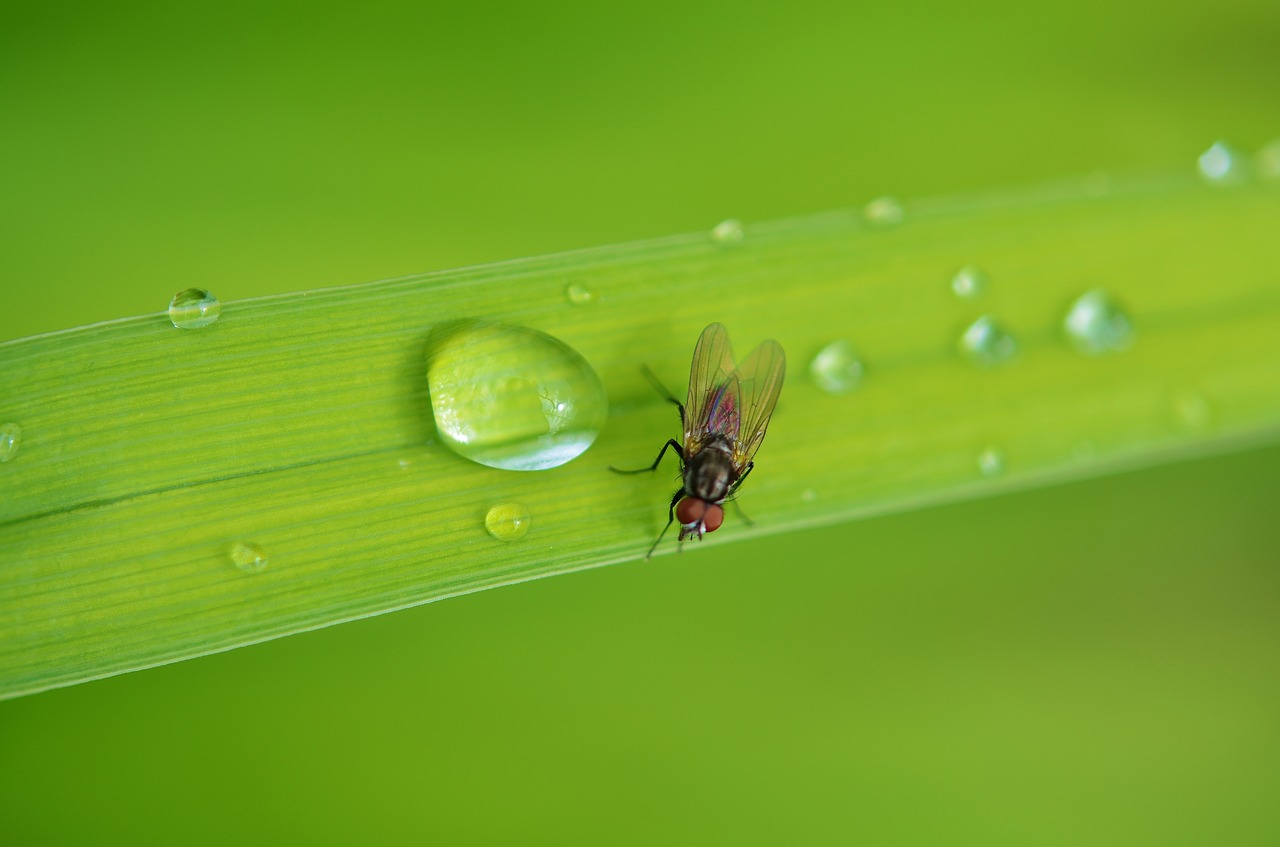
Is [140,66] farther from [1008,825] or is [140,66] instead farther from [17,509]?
[1008,825]

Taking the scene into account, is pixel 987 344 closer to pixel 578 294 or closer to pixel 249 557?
→ pixel 578 294

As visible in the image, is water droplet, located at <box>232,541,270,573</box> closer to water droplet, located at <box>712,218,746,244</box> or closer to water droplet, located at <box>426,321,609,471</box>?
water droplet, located at <box>426,321,609,471</box>

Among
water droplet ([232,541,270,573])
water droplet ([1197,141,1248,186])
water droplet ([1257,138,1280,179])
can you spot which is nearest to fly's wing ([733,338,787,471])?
water droplet ([232,541,270,573])

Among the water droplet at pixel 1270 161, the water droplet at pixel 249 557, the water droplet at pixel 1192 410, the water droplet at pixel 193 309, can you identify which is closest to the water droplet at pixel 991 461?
the water droplet at pixel 1192 410

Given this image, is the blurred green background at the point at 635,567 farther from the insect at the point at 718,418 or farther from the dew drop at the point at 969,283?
the dew drop at the point at 969,283

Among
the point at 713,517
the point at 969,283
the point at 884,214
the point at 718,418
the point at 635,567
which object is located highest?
the point at 884,214

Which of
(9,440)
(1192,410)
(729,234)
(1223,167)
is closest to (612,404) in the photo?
(729,234)
